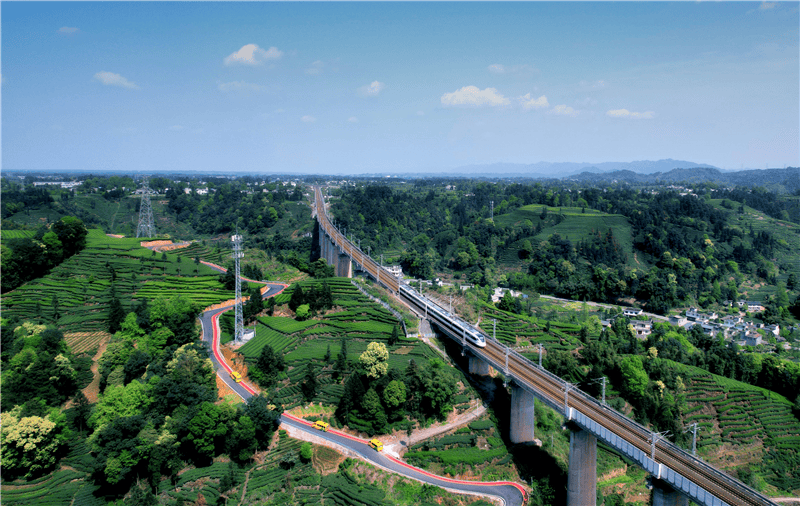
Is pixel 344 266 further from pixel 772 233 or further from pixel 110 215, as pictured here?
pixel 772 233

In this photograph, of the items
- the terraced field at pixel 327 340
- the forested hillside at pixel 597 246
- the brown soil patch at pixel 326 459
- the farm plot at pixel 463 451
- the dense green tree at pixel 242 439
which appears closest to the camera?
the brown soil patch at pixel 326 459

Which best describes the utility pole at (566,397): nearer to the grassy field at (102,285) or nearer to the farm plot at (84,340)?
the grassy field at (102,285)

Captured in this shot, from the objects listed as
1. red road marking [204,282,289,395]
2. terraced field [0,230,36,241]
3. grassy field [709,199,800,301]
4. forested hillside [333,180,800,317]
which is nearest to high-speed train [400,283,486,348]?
red road marking [204,282,289,395]

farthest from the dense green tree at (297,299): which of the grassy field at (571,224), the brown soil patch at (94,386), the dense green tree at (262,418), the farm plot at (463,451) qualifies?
the grassy field at (571,224)

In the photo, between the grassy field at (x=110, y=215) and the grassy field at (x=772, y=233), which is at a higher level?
the grassy field at (x=110, y=215)

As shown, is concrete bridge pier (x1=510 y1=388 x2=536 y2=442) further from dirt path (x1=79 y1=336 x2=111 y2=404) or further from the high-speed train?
dirt path (x1=79 y1=336 x2=111 y2=404)

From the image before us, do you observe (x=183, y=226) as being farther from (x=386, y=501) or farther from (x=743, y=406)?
(x=743, y=406)

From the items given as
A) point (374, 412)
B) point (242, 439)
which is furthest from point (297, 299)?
point (242, 439)
